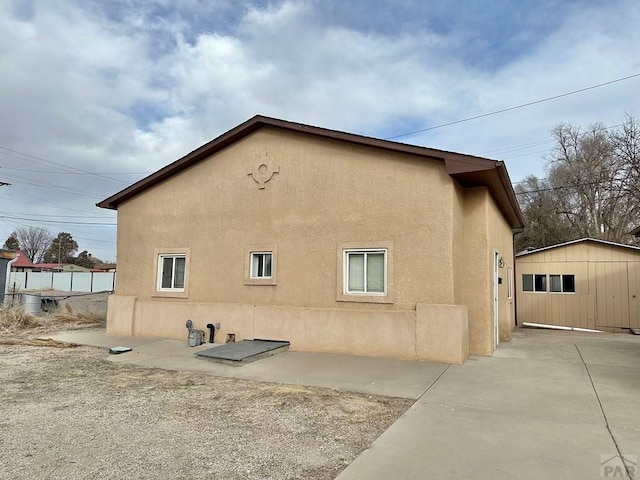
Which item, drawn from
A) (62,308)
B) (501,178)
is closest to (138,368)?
(501,178)

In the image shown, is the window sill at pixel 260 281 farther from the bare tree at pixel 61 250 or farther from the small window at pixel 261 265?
the bare tree at pixel 61 250

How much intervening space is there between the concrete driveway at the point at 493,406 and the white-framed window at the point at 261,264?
2168 mm

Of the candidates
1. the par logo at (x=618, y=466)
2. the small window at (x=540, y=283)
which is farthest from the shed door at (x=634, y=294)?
the par logo at (x=618, y=466)

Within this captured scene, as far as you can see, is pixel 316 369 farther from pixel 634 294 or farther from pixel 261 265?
pixel 634 294

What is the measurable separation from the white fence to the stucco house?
2615 centimetres

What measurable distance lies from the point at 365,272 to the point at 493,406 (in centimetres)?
438

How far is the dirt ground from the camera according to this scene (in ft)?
13.3

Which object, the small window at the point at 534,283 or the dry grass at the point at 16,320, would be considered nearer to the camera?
the dry grass at the point at 16,320

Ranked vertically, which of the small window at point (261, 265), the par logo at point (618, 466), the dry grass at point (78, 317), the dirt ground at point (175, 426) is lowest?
the dirt ground at point (175, 426)

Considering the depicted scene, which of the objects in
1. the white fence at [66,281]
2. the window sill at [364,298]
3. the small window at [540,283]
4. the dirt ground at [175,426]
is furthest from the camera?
the white fence at [66,281]

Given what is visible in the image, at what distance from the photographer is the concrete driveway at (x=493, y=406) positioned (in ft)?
13.2

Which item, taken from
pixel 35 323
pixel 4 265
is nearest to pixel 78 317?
pixel 35 323

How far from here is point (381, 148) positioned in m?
9.59

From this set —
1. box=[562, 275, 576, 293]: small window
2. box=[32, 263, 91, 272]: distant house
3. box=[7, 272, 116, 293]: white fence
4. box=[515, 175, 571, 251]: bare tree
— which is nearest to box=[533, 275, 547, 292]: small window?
box=[562, 275, 576, 293]: small window
